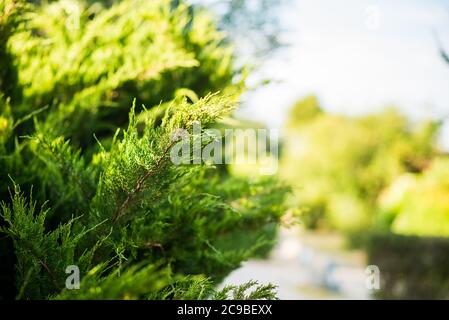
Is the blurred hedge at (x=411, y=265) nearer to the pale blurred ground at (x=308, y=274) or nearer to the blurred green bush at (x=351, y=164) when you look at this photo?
the pale blurred ground at (x=308, y=274)

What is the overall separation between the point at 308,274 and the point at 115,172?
1214 centimetres

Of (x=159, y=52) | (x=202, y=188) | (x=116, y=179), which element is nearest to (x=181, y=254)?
(x=202, y=188)

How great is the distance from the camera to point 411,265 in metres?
10.9

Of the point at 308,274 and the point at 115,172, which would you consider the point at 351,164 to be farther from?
the point at 115,172

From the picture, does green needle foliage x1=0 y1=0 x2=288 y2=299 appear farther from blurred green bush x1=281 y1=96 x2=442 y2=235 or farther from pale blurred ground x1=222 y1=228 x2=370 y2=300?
blurred green bush x1=281 y1=96 x2=442 y2=235

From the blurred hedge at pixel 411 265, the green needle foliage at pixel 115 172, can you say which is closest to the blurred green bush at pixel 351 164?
the blurred hedge at pixel 411 265

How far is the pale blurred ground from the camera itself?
1169cm

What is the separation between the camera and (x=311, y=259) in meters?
13.6

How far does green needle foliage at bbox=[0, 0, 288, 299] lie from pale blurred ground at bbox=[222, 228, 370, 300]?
617 centimetres

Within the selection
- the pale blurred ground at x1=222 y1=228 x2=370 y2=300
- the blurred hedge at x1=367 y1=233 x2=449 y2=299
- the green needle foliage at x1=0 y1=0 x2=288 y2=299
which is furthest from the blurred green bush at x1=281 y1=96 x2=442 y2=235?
the green needle foliage at x1=0 y1=0 x2=288 y2=299

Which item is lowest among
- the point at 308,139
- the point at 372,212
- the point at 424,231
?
the point at 372,212

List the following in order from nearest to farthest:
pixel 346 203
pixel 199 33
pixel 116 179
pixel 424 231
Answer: pixel 116 179
pixel 199 33
pixel 424 231
pixel 346 203

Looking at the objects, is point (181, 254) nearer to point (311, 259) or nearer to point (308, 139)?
point (311, 259)
